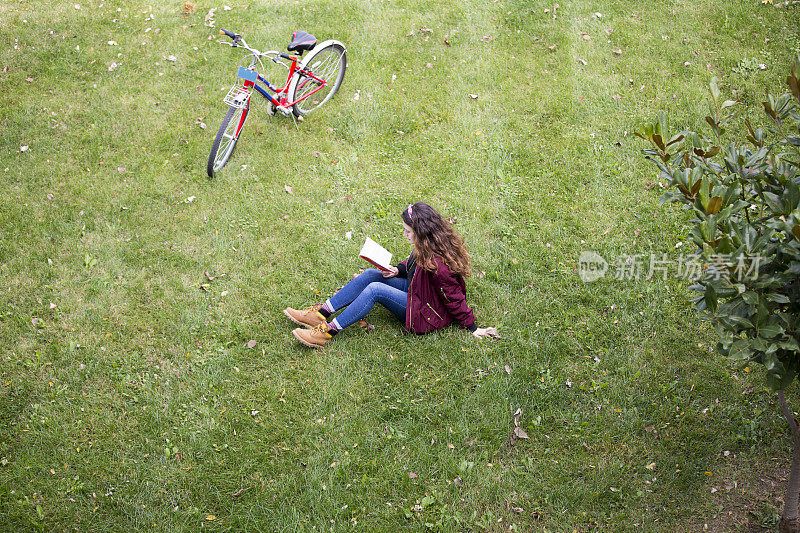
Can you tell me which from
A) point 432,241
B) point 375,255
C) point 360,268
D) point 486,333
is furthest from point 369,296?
point 486,333

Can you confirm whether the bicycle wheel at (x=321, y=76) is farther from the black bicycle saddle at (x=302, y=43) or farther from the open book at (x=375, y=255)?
the open book at (x=375, y=255)

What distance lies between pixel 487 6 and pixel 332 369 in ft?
23.4

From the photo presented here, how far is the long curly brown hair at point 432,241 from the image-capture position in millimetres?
4883

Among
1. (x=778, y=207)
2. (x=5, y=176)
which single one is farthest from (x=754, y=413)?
(x=5, y=176)

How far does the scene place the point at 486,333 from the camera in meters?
5.27

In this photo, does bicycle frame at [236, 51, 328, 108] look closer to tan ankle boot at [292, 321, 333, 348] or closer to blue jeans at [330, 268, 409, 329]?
blue jeans at [330, 268, 409, 329]

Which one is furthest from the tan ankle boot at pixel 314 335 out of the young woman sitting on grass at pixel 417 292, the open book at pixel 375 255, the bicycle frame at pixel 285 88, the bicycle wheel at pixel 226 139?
the bicycle frame at pixel 285 88

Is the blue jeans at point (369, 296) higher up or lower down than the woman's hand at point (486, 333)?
higher up

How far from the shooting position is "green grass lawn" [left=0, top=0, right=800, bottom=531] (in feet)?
14.4

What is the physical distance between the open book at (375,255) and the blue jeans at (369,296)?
17 cm

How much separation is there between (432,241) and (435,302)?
0.59m

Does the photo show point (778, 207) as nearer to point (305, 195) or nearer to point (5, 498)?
point (305, 195)

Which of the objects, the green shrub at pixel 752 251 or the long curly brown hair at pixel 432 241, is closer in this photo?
the green shrub at pixel 752 251

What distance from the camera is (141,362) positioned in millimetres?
5336
